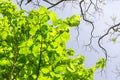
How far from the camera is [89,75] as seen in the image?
16.9 feet

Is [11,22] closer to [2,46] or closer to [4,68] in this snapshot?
[2,46]

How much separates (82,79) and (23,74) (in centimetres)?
148

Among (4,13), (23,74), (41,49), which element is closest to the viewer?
(41,49)

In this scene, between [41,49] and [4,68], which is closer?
[41,49]

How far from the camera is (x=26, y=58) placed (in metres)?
2.90

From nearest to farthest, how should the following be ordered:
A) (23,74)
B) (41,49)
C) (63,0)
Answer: (41,49)
(23,74)
(63,0)

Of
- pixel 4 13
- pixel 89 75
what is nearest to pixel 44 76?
pixel 4 13

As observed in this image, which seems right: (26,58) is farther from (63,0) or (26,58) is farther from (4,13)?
(63,0)

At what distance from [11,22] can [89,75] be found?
1.68 metres

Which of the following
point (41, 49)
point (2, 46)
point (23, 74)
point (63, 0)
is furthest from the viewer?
point (63, 0)

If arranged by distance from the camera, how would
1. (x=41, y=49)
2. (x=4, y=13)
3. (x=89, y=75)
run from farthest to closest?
(x=89, y=75), (x=4, y=13), (x=41, y=49)

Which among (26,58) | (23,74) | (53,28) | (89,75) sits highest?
(53,28)

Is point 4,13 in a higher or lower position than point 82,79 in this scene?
higher

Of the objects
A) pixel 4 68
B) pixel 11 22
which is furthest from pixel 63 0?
pixel 4 68
